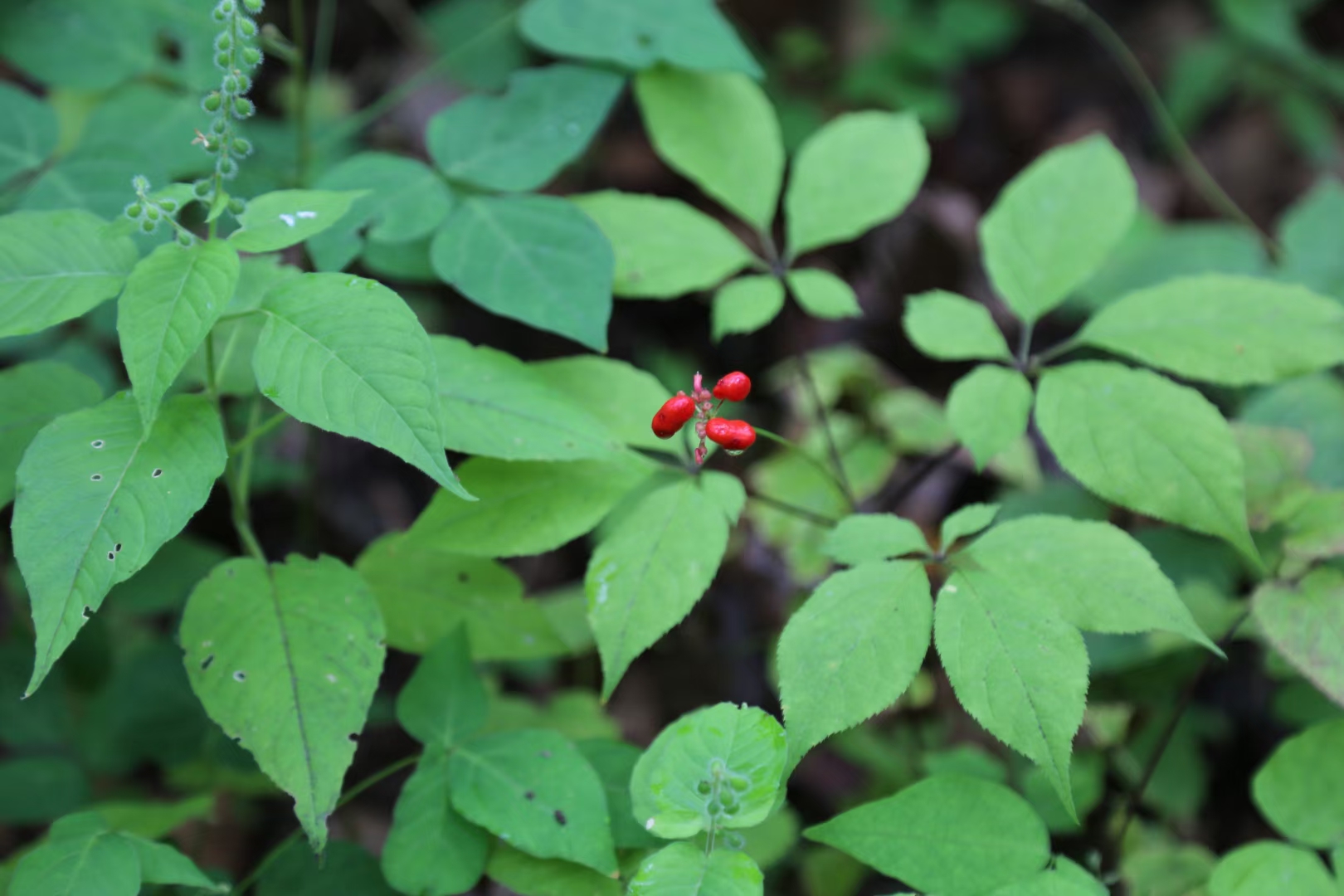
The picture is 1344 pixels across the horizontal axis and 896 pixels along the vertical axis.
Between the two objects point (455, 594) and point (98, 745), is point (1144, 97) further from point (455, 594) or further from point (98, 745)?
point (98, 745)

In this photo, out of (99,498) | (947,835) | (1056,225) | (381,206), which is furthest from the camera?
(1056,225)

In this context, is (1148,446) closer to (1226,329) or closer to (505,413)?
(1226,329)

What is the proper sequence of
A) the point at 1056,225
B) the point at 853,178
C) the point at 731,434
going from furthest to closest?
1. the point at 853,178
2. the point at 1056,225
3. the point at 731,434

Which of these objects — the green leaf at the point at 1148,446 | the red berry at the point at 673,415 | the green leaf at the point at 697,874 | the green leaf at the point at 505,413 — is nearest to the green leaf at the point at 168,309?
the green leaf at the point at 505,413

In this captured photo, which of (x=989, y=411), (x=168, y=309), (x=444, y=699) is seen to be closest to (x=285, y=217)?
(x=168, y=309)

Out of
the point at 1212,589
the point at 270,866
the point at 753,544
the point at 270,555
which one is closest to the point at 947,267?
the point at 753,544

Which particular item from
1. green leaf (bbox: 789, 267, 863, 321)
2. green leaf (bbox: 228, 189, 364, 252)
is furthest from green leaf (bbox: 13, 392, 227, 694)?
green leaf (bbox: 789, 267, 863, 321)

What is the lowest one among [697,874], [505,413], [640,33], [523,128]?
[697,874]
